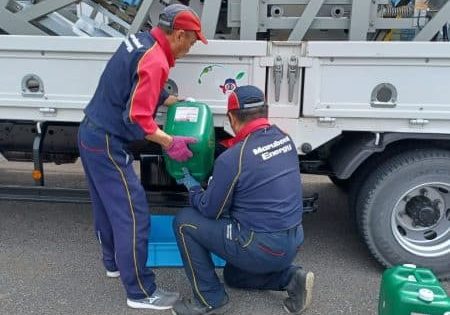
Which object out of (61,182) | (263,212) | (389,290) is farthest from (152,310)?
(61,182)

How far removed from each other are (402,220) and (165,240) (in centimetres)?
160

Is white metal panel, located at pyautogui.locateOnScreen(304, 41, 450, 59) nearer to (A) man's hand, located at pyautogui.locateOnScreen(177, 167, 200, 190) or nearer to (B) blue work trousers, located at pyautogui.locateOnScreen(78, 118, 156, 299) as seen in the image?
(A) man's hand, located at pyautogui.locateOnScreen(177, 167, 200, 190)

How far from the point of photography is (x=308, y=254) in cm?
372

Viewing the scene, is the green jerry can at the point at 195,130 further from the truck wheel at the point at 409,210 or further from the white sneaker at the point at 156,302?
the truck wheel at the point at 409,210

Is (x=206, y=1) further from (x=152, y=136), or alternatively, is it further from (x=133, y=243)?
(x=133, y=243)

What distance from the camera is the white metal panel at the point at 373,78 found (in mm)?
2865

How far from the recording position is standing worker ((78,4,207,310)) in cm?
260

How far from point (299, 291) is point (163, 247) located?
40.9 inches

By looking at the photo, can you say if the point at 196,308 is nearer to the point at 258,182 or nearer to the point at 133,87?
the point at 258,182

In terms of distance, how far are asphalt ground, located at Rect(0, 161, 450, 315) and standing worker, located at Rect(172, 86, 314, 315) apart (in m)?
0.35

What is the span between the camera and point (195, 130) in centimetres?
293

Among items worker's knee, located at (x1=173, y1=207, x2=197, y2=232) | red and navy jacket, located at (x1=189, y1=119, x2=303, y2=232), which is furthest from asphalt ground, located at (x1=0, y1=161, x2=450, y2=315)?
red and navy jacket, located at (x1=189, y1=119, x2=303, y2=232)

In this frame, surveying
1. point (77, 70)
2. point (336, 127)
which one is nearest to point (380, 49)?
point (336, 127)

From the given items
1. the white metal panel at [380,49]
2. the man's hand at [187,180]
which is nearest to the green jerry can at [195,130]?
the man's hand at [187,180]
